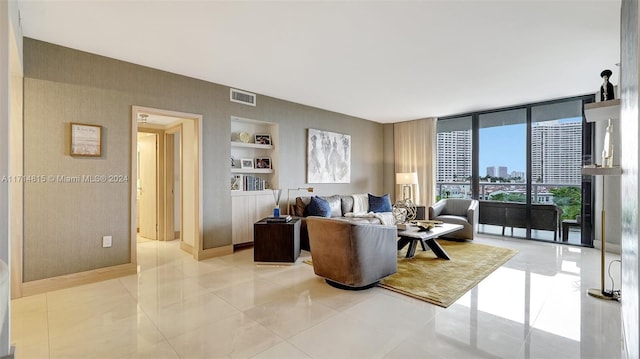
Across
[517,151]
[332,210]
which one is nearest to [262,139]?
[332,210]

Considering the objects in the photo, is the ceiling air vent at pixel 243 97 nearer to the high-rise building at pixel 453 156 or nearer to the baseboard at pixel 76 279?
the baseboard at pixel 76 279

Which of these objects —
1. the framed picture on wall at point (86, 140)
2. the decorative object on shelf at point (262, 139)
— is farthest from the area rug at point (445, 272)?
the framed picture on wall at point (86, 140)

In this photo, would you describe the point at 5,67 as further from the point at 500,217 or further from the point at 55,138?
the point at 500,217

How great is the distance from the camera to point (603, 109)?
94.7 inches

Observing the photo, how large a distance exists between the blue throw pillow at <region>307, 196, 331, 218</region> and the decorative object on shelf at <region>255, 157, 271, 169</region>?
1.07 metres

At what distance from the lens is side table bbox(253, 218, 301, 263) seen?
402cm

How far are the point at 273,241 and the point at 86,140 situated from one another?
8.06ft

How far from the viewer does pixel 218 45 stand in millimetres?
3166

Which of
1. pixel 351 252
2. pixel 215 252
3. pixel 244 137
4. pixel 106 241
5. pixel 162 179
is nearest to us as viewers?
pixel 351 252

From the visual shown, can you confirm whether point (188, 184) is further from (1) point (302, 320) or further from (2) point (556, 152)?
(2) point (556, 152)

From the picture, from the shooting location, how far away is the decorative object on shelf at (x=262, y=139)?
17.4 ft

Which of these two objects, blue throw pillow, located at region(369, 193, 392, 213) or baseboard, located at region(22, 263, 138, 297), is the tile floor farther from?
blue throw pillow, located at region(369, 193, 392, 213)

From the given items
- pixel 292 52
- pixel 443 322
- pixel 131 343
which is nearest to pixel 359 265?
pixel 443 322

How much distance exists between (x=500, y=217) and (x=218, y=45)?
19.2ft
